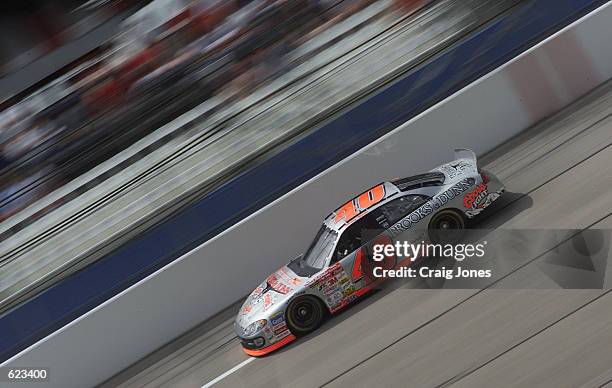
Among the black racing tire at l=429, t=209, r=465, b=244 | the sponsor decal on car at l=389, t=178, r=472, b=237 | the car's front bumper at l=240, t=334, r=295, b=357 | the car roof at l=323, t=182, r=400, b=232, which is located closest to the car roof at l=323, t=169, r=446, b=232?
the car roof at l=323, t=182, r=400, b=232

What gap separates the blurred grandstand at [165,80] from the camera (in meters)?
11.6

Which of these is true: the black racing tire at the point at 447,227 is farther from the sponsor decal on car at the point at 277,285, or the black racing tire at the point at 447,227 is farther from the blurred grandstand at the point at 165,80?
the blurred grandstand at the point at 165,80

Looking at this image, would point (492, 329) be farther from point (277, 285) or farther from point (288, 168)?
point (288, 168)

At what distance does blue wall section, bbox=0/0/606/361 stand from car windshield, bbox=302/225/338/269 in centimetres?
159

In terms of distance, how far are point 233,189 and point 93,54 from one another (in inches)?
139

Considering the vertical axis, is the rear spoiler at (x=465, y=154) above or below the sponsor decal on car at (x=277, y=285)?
above

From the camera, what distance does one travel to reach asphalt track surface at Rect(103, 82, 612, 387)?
7.48 m

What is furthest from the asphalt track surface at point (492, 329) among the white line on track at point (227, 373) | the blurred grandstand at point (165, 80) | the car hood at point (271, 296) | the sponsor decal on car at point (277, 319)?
the blurred grandstand at point (165, 80)

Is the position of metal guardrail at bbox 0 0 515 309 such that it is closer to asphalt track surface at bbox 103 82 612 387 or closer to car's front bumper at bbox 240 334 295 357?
asphalt track surface at bbox 103 82 612 387

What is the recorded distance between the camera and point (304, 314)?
9484 mm

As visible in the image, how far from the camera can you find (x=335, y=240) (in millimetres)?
9602

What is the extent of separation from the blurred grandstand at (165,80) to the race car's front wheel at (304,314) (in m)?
3.63

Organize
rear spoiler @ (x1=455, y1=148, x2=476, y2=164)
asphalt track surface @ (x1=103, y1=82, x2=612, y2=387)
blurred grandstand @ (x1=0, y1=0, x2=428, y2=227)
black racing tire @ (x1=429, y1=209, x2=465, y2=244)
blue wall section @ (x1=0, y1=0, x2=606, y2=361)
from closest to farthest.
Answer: asphalt track surface @ (x1=103, y1=82, x2=612, y2=387) → black racing tire @ (x1=429, y1=209, x2=465, y2=244) → rear spoiler @ (x1=455, y1=148, x2=476, y2=164) → blue wall section @ (x1=0, y1=0, x2=606, y2=361) → blurred grandstand @ (x1=0, y1=0, x2=428, y2=227)

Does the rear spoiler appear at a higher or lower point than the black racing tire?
higher
